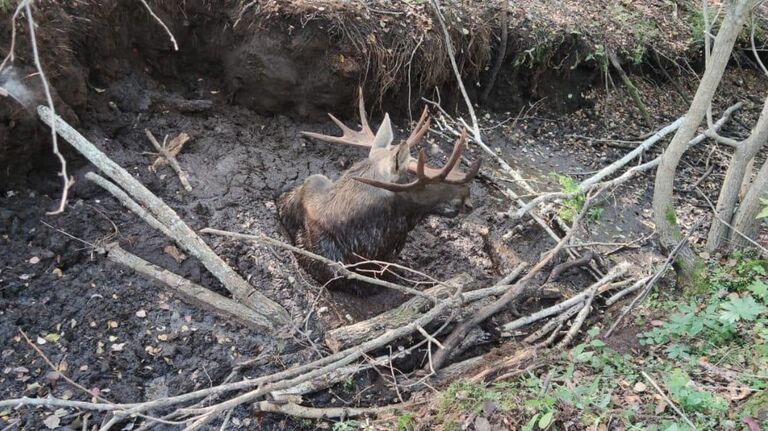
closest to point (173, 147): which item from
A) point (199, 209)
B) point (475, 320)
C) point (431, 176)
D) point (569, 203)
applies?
point (199, 209)

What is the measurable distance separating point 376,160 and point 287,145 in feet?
5.23

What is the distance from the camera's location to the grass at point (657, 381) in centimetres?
325

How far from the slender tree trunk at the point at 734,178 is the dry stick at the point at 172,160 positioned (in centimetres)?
447

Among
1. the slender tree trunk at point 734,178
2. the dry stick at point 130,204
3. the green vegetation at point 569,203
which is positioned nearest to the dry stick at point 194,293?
the dry stick at point 130,204

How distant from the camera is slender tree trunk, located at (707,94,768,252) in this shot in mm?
4660

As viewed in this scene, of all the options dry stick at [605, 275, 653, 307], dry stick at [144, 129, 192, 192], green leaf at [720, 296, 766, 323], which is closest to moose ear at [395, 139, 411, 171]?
dry stick at [144, 129, 192, 192]

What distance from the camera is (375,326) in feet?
13.8

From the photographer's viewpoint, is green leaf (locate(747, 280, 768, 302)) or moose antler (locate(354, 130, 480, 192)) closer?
green leaf (locate(747, 280, 768, 302))

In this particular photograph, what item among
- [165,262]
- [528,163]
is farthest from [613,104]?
[165,262]

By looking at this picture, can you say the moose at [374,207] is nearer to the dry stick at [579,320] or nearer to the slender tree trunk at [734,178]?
the dry stick at [579,320]

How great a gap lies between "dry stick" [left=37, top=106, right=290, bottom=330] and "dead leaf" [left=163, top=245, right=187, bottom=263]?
30 centimetres

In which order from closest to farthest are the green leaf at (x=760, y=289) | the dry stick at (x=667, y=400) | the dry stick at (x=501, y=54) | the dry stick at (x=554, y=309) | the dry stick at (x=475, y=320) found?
the dry stick at (x=667, y=400) → the green leaf at (x=760, y=289) → the dry stick at (x=475, y=320) → the dry stick at (x=554, y=309) → the dry stick at (x=501, y=54)

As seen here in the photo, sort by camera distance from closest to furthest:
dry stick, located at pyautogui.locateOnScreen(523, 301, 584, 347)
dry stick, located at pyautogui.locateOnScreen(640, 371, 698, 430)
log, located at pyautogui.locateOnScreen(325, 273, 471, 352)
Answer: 1. dry stick, located at pyautogui.locateOnScreen(640, 371, 698, 430)
2. log, located at pyautogui.locateOnScreen(325, 273, 471, 352)
3. dry stick, located at pyautogui.locateOnScreen(523, 301, 584, 347)

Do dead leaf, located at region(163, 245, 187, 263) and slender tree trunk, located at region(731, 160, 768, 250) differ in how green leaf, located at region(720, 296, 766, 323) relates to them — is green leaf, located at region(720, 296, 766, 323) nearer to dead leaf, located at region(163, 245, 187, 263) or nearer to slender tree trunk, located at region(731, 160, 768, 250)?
slender tree trunk, located at region(731, 160, 768, 250)
